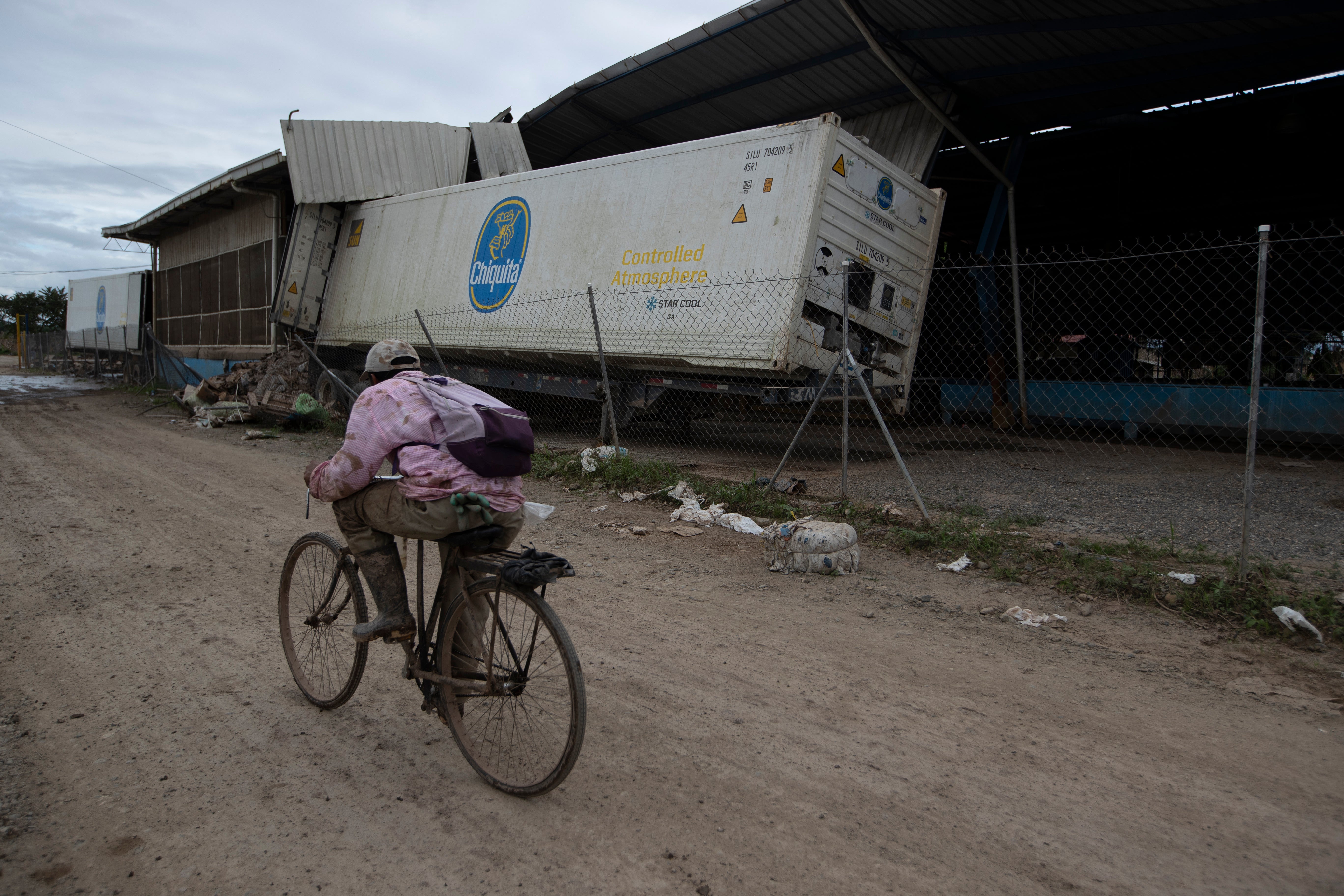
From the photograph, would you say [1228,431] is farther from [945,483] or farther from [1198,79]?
[945,483]

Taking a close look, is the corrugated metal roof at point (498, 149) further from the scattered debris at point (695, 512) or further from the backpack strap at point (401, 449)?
the backpack strap at point (401, 449)

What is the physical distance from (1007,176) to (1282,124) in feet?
12.8

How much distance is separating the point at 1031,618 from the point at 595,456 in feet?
17.4

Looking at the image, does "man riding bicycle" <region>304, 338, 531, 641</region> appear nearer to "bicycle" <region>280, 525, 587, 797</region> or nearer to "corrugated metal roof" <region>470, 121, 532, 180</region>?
"bicycle" <region>280, 525, 587, 797</region>

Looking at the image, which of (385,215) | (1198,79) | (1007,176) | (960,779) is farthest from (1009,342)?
(960,779)

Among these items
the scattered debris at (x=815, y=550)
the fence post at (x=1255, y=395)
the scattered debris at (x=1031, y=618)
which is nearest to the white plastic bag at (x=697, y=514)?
the scattered debris at (x=815, y=550)

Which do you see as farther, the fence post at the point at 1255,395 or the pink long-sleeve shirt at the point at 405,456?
the fence post at the point at 1255,395

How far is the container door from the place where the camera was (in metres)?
15.1

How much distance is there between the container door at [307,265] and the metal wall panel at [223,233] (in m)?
2.53

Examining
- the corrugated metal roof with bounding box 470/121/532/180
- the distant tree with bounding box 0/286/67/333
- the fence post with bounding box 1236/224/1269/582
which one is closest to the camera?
the fence post with bounding box 1236/224/1269/582

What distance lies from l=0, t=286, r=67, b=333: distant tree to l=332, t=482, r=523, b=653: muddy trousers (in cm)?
6090

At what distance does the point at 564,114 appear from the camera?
17062 mm

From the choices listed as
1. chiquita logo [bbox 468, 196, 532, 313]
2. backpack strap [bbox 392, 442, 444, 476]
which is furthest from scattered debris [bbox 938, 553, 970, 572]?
chiquita logo [bbox 468, 196, 532, 313]

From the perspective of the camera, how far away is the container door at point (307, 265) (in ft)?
49.7
